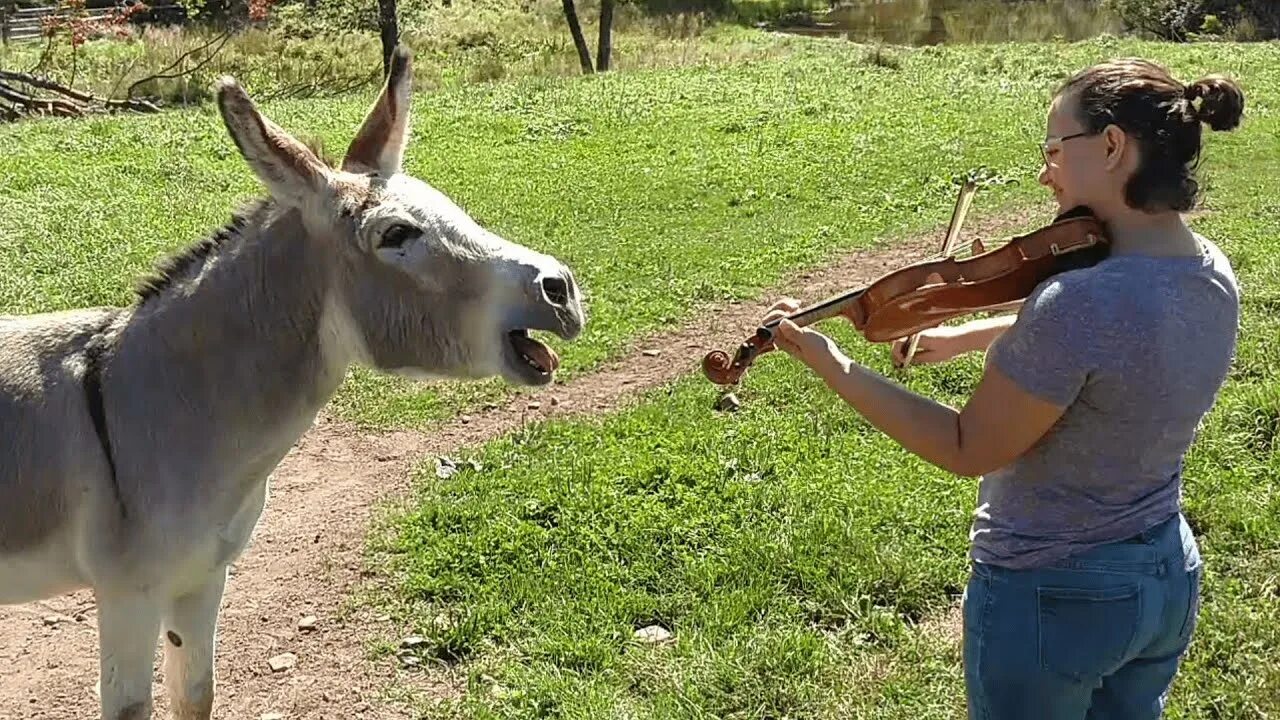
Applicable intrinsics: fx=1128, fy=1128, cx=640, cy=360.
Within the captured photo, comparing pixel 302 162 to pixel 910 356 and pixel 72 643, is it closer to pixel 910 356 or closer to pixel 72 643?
pixel 910 356

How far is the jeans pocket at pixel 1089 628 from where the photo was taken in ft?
7.65

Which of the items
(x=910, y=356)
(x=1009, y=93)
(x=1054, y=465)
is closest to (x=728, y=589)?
(x=910, y=356)

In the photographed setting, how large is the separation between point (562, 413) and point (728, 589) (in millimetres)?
2263

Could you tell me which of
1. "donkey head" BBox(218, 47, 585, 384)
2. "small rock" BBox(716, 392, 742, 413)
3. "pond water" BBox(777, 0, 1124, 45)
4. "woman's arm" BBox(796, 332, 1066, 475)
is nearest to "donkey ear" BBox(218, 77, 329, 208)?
"donkey head" BBox(218, 47, 585, 384)

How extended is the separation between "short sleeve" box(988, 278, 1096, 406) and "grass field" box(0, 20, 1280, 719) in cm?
198

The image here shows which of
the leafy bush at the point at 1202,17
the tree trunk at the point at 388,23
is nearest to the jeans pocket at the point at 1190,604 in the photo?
the tree trunk at the point at 388,23

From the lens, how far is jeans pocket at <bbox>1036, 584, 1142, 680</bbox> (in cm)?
233

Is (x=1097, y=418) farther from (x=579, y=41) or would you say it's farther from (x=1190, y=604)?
(x=579, y=41)

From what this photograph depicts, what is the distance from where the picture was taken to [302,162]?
2.78 meters

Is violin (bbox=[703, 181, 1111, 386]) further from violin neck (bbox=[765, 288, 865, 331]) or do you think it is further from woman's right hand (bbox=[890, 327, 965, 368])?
woman's right hand (bbox=[890, 327, 965, 368])

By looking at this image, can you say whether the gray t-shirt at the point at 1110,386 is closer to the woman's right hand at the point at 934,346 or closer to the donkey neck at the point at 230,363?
the woman's right hand at the point at 934,346

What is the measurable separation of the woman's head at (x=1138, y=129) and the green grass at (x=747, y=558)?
2216mm

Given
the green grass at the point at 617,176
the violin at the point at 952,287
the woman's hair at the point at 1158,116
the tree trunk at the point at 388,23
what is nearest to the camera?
the woman's hair at the point at 1158,116

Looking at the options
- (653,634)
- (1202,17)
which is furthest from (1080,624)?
(1202,17)
